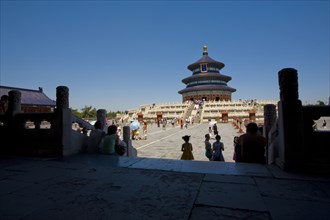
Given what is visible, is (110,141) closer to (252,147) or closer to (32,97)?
(252,147)

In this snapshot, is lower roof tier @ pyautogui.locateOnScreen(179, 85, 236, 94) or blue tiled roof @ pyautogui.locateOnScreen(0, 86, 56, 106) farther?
lower roof tier @ pyautogui.locateOnScreen(179, 85, 236, 94)

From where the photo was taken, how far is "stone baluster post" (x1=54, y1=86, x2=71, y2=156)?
5707 millimetres

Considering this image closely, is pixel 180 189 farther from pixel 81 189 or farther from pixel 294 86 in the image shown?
pixel 294 86

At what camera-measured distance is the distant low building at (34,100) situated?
31462mm

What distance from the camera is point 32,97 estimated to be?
35094 mm

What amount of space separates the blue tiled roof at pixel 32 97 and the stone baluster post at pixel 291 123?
34.9m

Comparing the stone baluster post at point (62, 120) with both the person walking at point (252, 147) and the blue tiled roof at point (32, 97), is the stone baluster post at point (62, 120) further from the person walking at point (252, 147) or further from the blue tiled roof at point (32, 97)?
the blue tiled roof at point (32, 97)

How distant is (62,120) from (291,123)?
16.7ft

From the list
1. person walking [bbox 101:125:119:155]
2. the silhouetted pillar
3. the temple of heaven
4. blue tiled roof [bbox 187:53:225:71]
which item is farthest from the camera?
blue tiled roof [bbox 187:53:225:71]

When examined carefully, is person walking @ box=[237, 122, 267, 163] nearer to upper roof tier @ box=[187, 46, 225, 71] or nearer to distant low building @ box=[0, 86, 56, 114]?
distant low building @ box=[0, 86, 56, 114]


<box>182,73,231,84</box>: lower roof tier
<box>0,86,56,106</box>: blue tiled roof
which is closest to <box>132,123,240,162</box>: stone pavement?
<box>0,86,56,106</box>: blue tiled roof

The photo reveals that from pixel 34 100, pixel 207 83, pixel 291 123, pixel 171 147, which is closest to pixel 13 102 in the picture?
pixel 291 123

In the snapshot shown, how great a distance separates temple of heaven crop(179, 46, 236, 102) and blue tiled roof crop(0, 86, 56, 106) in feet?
108

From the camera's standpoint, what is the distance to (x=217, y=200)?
2730 millimetres
